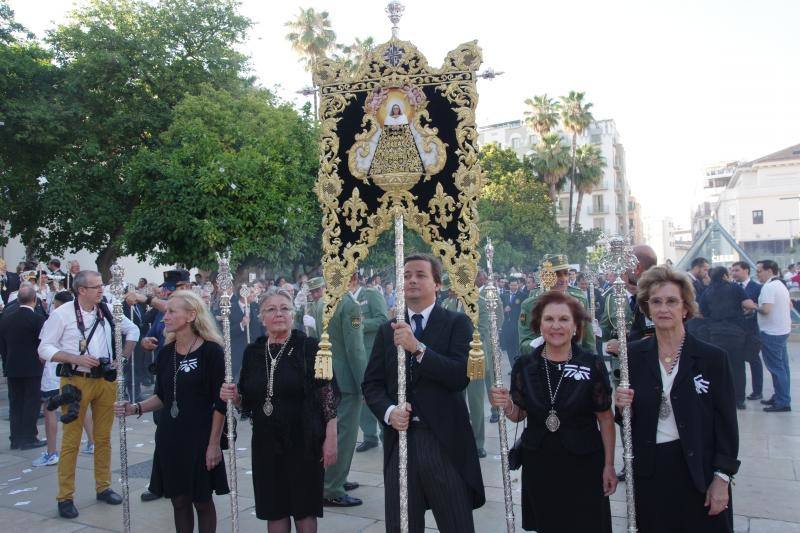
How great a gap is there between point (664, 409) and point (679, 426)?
12 cm

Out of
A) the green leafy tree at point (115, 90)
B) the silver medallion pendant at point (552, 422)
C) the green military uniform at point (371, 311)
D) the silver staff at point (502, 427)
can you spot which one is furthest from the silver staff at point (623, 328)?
the green leafy tree at point (115, 90)

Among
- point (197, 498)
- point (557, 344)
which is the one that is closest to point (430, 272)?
point (557, 344)

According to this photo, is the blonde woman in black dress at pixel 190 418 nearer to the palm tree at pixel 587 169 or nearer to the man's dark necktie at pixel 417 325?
the man's dark necktie at pixel 417 325

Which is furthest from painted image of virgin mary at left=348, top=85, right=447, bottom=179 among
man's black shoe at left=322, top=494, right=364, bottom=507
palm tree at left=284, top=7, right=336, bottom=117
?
palm tree at left=284, top=7, right=336, bottom=117

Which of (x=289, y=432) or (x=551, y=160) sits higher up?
(x=551, y=160)

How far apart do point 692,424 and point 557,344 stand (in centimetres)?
79

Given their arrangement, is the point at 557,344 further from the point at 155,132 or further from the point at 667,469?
the point at 155,132

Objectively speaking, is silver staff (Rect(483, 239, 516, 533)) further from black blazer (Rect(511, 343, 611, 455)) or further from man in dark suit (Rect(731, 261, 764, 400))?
man in dark suit (Rect(731, 261, 764, 400))

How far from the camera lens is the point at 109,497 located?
599 centimetres

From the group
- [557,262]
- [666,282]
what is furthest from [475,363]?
[557,262]

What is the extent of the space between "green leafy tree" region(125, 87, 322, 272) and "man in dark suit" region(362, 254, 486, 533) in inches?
588

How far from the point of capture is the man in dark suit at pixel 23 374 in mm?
8172

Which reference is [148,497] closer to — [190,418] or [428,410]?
[190,418]

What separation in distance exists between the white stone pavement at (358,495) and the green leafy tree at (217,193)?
10675 mm
